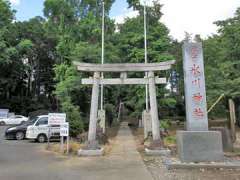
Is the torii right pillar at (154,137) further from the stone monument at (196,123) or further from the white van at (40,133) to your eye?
the white van at (40,133)

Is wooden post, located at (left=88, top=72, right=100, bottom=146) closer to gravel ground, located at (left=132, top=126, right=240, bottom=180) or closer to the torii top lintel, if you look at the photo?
the torii top lintel

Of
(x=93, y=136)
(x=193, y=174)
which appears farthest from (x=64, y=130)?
(x=193, y=174)

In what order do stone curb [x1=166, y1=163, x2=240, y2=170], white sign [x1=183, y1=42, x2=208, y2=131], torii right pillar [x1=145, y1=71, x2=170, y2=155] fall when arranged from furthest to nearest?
torii right pillar [x1=145, y1=71, x2=170, y2=155] < white sign [x1=183, y1=42, x2=208, y2=131] < stone curb [x1=166, y1=163, x2=240, y2=170]

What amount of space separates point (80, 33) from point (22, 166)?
24.6 metres

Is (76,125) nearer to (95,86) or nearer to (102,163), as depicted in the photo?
(95,86)

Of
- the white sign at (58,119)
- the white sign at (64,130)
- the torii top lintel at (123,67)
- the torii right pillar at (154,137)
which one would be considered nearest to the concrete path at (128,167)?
the torii right pillar at (154,137)

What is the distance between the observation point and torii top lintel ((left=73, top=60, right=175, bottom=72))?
50.1 feet

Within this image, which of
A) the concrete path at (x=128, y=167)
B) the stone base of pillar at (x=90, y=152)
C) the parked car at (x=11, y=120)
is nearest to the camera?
the concrete path at (x=128, y=167)

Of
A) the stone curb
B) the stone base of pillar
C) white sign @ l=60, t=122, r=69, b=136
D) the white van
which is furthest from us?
the white van

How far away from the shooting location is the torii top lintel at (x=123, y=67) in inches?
601

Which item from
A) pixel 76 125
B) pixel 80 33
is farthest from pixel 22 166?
pixel 80 33

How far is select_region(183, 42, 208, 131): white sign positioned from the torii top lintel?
3.50m

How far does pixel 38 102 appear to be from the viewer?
5631cm

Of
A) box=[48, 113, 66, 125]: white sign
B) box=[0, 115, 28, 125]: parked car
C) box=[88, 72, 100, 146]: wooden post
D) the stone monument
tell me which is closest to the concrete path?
box=[88, 72, 100, 146]: wooden post
